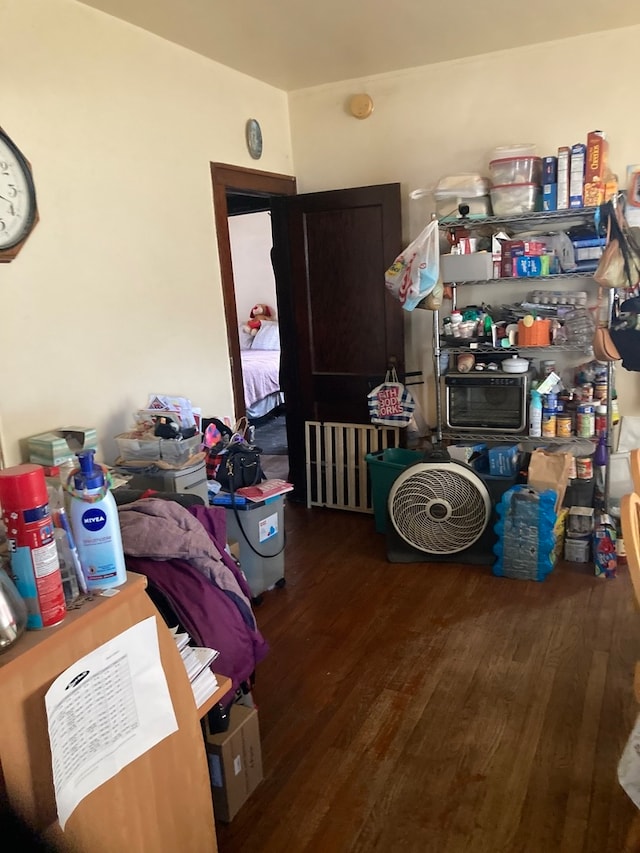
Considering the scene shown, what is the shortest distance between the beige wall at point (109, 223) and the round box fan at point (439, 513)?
1.15m

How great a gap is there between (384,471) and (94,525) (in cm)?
253

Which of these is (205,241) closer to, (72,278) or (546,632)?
(72,278)

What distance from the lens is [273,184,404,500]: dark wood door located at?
383 centimetres

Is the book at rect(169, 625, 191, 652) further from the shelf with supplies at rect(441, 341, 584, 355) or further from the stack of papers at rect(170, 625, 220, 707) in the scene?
the shelf with supplies at rect(441, 341, 584, 355)

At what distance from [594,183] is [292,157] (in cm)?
187

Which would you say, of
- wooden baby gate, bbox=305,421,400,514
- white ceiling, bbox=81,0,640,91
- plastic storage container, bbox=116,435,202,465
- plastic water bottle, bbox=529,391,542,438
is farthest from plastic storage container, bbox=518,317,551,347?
plastic storage container, bbox=116,435,202,465

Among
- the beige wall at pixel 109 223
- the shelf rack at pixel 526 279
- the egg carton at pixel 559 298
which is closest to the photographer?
the beige wall at pixel 109 223

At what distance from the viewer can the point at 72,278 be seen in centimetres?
266

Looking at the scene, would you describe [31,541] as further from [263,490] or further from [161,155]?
[161,155]

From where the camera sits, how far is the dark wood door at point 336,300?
12.6 ft

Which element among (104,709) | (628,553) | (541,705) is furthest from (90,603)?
(541,705)

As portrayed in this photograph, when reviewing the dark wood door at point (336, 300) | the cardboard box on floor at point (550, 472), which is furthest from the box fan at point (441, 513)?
the dark wood door at point (336, 300)

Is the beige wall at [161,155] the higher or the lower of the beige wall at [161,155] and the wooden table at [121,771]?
the higher

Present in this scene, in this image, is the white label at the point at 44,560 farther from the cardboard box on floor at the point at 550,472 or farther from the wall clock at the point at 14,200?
the cardboard box on floor at the point at 550,472
